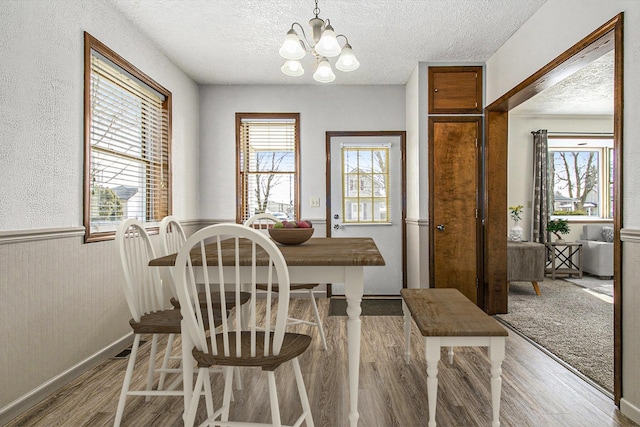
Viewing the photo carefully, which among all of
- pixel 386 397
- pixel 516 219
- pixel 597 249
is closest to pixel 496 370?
pixel 386 397

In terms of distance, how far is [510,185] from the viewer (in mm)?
5855

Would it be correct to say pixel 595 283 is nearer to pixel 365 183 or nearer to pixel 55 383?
pixel 365 183

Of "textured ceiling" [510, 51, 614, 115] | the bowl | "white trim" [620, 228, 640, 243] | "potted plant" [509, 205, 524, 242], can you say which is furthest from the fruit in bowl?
"potted plant" [509, 205, 524, 242]

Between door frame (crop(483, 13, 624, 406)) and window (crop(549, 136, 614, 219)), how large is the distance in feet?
10.6

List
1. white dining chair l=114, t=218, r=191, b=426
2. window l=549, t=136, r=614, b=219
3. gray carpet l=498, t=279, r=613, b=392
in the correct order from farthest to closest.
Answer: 1. window l=549, t=136, r=614, b=219
2. gray carpet l=498, t=279, r=613, b=392
3. white dining chair l=114, t=218, r=191, b=426

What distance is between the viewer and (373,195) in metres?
4.54

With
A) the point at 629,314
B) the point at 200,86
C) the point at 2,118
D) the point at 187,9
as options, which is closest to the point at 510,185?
the point at 629,314

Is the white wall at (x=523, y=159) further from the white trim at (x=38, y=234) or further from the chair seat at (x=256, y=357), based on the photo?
the white trim at (x=38, y=234)

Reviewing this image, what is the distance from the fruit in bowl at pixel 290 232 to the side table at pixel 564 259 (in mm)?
4722

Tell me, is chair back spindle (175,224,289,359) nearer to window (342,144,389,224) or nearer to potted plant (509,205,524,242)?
window (342,144,389,224)

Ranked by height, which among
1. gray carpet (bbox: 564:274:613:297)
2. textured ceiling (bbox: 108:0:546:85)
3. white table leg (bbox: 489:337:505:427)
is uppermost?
textured ceiling (bbox: 108:0:546:85)

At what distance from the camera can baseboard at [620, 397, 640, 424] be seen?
1805 mm

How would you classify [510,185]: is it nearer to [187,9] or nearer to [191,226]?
[191,226]

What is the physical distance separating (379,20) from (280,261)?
248 centimetres
